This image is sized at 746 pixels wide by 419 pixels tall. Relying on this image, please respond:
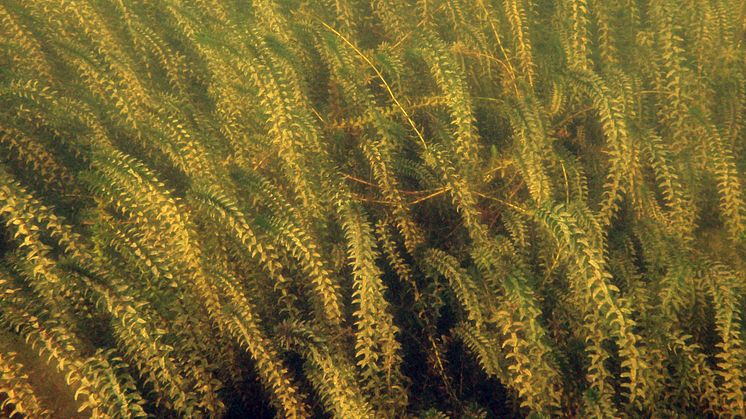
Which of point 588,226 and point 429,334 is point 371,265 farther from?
point 588,226

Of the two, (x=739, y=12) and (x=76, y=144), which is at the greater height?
(x=76, y=144)

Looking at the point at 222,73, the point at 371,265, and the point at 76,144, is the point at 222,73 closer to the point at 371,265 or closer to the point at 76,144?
the point at 76,144

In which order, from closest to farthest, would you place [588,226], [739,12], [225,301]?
[588,226]
[225,301]
[739,12]

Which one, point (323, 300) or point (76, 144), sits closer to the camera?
point (323, 300)

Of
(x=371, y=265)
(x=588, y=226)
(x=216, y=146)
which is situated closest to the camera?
(x=371, y=265)

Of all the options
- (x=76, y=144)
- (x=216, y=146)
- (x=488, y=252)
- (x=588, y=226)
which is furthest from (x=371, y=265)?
(x=76, y=144)

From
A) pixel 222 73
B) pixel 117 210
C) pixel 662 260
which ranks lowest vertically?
pixel 662 260

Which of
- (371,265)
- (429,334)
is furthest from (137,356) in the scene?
(429,334)
